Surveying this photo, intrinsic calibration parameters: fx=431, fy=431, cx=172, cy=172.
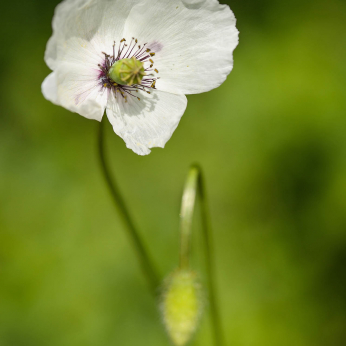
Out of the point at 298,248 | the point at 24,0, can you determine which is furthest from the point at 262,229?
the point at 24,0

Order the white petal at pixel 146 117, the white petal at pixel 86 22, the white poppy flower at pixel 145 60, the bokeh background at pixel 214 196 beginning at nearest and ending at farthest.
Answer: the white petal at pixel 86 22
the white poppy flower at pixel 145 60
the white petal at pixel 146 117
the bokeh background at pixel 214 196

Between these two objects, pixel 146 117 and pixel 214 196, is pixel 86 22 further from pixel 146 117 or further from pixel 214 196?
pixel 214 196

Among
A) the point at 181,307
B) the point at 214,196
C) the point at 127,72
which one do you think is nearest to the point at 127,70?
the point at 127,72

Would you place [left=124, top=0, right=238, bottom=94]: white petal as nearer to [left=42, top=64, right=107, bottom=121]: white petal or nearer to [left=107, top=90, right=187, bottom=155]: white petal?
[left=107, top=90, right=187, bottom=155]: white petal

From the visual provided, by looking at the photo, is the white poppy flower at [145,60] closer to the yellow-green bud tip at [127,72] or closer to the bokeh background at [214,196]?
the yellow-green bud tip at [127,72]

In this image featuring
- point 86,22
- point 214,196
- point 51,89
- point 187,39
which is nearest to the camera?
point 51,89

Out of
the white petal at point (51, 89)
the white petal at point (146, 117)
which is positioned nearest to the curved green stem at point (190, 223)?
the white petal at point (146, 117)

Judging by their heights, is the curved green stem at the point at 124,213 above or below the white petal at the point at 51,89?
below
